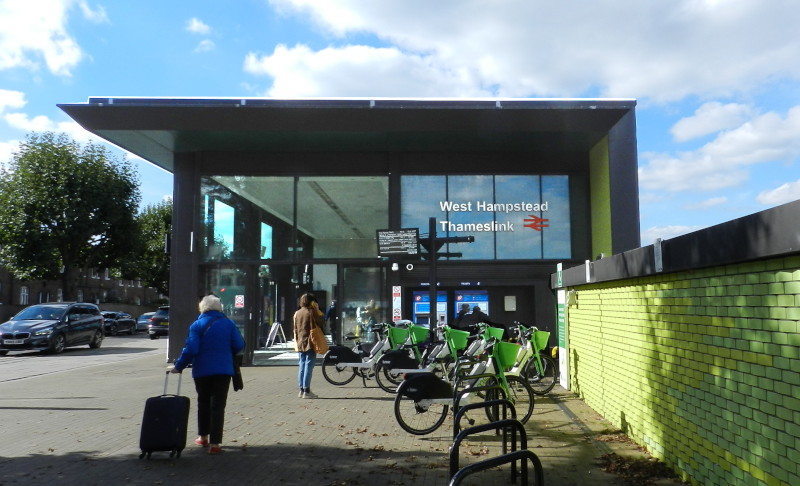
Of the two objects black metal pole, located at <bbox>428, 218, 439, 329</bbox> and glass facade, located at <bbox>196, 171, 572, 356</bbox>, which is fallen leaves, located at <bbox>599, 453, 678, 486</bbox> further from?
glass facade, located at <bbox>196, 171, 572, 356</bbox>

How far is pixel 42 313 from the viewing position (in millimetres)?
25453

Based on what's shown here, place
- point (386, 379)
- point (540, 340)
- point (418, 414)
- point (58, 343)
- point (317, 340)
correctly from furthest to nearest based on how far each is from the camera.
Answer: point (58, 343) → point (386, 379) → point (317, 340) → point (540, 340) → point (418, 414)

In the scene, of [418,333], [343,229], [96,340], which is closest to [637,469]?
[418,333]

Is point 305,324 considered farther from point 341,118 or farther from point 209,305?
point 341,118

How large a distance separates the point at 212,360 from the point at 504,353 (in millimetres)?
3206

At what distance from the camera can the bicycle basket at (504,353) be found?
8.37 m

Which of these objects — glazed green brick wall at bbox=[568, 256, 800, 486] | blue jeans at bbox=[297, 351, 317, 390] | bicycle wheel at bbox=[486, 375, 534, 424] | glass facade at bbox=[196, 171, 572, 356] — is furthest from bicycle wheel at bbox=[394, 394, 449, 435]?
glass facade at bbox=[196, 171, 572, 356]

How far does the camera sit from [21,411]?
418 inches

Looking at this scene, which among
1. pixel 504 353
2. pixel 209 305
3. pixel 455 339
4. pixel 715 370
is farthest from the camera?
pixel 455 339

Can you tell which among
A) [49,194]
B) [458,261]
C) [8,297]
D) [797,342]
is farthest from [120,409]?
[8,297]

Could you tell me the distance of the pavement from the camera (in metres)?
6.21

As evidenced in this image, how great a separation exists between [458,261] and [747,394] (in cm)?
1455

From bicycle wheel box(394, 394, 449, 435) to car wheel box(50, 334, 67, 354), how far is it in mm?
19642

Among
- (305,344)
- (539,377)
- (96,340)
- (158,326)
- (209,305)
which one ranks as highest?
(209,305)
